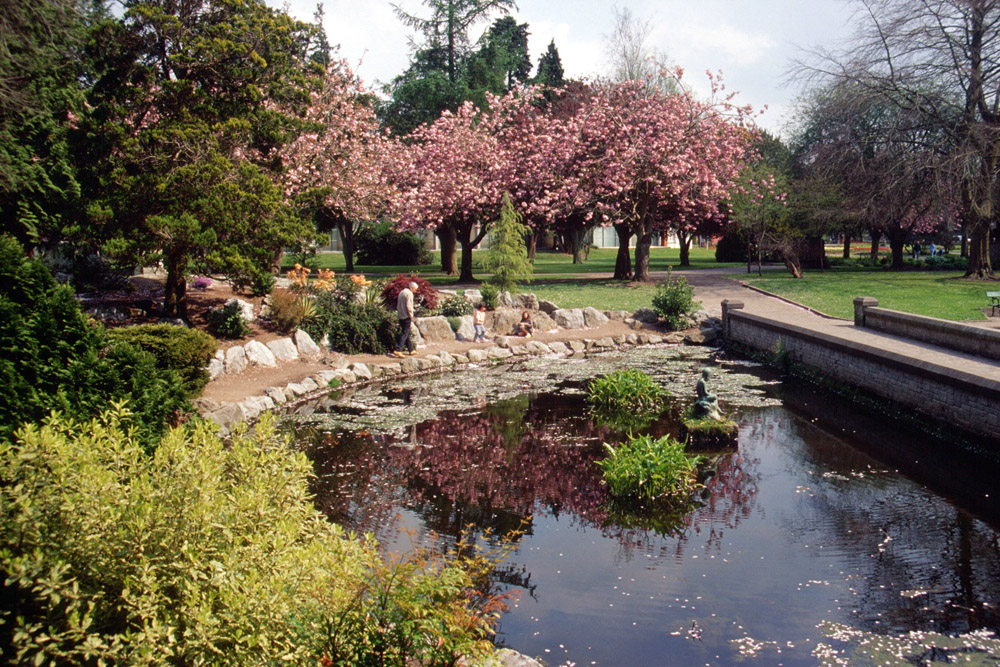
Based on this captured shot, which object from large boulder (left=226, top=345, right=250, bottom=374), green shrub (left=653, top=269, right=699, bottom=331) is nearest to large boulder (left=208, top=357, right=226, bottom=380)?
large boulder (left=226, top=345, right=250, bottom=374)

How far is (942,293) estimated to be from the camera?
25.3 m

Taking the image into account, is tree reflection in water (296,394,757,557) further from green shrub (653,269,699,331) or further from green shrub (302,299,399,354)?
green shrub (653,269,699,331)

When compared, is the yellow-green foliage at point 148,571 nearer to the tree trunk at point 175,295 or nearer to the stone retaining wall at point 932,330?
the stone retaining wall at point 932,330

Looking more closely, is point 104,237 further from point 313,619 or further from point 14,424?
point 313,619

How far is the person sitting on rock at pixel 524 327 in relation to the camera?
23.1 metres

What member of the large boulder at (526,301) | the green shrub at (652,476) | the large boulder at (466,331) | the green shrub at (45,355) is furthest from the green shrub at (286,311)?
the green shrub at (45,355)

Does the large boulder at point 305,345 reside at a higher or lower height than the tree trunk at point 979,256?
lower

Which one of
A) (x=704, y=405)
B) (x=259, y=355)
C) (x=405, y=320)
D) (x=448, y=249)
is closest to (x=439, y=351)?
(x=405, y=320)

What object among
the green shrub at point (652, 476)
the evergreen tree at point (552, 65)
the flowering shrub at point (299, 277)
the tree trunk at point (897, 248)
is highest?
the evergreen tree at point (552, 65)

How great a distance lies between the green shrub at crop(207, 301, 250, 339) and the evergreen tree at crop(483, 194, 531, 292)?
8.47m

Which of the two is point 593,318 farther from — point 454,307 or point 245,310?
point 245,310

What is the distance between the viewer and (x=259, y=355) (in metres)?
17.2

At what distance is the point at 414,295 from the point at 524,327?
3.53 meters

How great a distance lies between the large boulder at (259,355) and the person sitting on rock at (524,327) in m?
8.12
